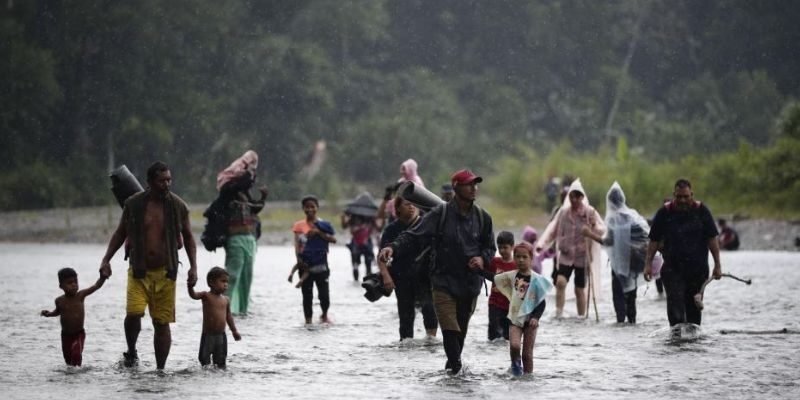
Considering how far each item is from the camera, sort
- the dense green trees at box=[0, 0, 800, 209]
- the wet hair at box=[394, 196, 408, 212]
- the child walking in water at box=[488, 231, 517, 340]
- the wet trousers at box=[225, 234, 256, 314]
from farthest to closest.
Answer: the dense green trees at box=[0, 0, 800, 209], the wet trousers at box=[225, 234, 256, 314], the wet hair at box=[394, 196, 408, 212], the child walking in water at box=[488, 231, 517, 340]

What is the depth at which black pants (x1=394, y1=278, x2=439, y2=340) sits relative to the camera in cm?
1365

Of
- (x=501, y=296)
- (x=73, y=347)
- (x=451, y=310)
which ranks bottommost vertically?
(x=73, y=347)

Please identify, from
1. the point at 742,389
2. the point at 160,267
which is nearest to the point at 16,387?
the point at 160,267

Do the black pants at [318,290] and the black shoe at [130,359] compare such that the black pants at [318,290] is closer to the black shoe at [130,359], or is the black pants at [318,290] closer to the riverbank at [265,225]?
the black shoe at [130,359]

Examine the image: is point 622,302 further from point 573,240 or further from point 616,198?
point 616,198

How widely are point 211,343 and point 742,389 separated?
13.1 feet

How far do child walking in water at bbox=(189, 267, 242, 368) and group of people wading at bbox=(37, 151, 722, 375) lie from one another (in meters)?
0.01

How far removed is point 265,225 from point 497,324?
99.0ft

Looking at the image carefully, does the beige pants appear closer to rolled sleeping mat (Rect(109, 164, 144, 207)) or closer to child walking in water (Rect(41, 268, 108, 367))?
child walking in water (Rect(41, 268, 108, 367))

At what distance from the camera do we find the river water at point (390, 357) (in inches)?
413

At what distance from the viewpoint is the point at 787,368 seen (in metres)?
11.7

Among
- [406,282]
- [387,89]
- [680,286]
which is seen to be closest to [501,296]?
[406,282]

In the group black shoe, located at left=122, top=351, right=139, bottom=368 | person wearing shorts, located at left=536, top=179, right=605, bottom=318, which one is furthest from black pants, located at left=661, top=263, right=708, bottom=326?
black shoe, located at left=122, top=351, right=139, bottom=368

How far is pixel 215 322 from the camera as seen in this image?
1148 cm
